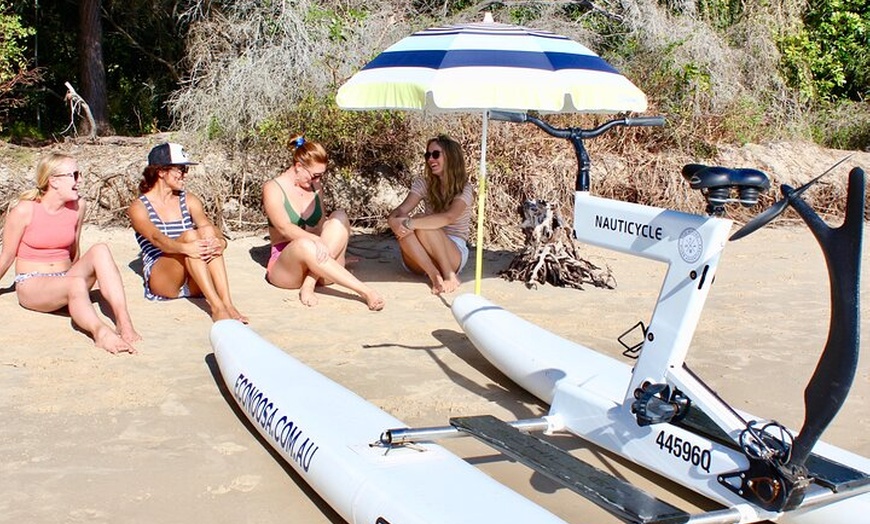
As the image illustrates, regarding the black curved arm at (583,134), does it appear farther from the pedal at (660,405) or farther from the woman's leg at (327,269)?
the woman's leg at (327,269)

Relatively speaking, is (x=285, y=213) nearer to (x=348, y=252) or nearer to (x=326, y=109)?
(x=348, y=252)

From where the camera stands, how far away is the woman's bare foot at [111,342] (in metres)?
5.45

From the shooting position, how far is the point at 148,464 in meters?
3.97

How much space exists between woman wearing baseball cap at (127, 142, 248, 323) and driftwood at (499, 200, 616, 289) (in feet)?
8.16

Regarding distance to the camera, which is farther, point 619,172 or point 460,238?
point 619,172

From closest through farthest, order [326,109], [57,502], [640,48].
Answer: [57,502] < [326,109] < [640,48]

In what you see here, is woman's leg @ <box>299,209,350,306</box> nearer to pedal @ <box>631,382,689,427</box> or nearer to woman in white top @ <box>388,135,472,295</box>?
woman in white top @ <box>388,135,472,295</box>

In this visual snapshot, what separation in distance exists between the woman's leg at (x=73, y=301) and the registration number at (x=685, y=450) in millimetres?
3194

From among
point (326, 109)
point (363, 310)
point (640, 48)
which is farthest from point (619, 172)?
point (363, 310)

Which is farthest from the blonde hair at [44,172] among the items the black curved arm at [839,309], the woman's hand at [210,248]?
the black curved arm at [839,309]

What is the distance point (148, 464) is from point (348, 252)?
15.9 ft

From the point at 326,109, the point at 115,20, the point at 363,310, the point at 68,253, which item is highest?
the point at 115,20

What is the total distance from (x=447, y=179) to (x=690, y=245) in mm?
3642

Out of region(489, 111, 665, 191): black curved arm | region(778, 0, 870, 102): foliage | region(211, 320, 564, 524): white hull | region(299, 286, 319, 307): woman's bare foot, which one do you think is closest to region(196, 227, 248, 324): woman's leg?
region(299, 286, 319, 307): woman's bare foot
